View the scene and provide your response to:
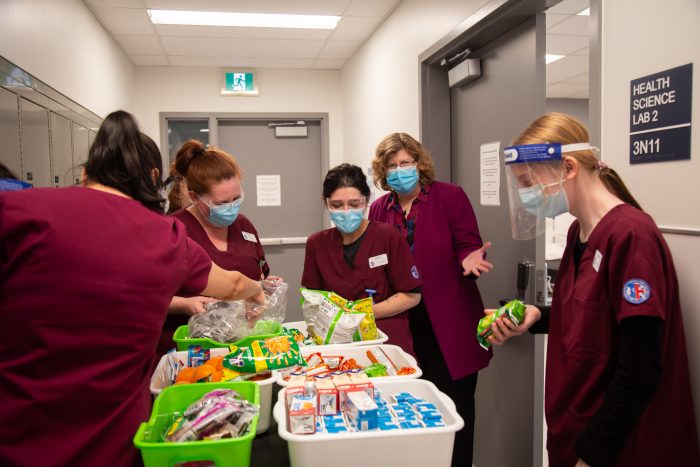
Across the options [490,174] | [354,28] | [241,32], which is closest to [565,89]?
[354,28]

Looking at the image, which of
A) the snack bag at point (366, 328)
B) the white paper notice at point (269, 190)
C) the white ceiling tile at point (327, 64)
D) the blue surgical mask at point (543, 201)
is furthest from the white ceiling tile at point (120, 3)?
the blue surgical mask at point (543, 201)

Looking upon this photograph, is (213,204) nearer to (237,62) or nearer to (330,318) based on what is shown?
(330,318)

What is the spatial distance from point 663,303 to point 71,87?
3.02m

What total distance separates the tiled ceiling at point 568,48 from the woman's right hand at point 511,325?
2.27 meters

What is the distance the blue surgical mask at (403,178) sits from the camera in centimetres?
209

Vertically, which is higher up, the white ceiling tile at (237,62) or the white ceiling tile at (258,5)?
the white ceiling tile at (237,62)

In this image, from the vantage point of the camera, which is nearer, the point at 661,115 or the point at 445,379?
the point at 661,115

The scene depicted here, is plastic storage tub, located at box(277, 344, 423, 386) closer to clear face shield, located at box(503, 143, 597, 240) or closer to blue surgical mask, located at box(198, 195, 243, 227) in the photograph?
clear face shield, located at box(503, 143, 597, 240)

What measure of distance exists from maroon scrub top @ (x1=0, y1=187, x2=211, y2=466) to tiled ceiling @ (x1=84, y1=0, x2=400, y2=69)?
2718 millimetres

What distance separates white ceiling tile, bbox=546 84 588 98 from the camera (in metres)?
6.37

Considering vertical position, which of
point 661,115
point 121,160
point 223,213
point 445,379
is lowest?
point 445,379

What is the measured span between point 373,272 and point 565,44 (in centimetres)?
389

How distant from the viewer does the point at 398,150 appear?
2.12 meters

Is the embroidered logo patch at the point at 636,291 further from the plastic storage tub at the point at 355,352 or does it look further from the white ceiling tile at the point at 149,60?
the white ceiling tile at the point at 149,60
